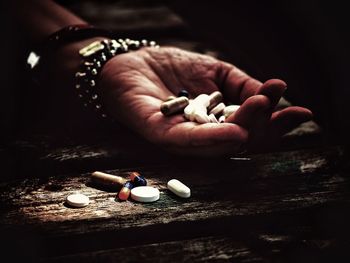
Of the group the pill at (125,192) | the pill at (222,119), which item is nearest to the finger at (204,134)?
the pill at (222,119)

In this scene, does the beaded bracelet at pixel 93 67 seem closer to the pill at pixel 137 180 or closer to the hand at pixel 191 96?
the hand at pixel 191 96

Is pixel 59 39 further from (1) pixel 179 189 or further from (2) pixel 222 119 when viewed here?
(1) pixel 179 189

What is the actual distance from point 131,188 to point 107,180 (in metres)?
0.07

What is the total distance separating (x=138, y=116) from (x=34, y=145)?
13.6 inches

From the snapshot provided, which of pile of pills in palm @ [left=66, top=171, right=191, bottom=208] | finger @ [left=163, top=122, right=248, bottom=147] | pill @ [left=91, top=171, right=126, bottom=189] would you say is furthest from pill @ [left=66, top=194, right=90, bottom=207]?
finger @ [left=163, top=122, right=248, bottom=147]

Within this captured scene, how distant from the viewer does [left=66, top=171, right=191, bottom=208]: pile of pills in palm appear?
1426 millimetres

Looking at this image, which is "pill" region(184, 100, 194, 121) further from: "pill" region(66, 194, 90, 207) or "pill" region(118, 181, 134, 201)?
"pill" region(66, 194, 90, 207)

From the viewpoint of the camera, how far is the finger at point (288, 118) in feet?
5.39

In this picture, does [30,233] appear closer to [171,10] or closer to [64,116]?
[64,116]

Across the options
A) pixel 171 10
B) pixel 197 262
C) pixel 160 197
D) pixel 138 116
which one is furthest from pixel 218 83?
pixel 171 10

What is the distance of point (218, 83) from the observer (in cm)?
203

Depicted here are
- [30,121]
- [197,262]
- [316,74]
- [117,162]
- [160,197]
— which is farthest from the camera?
[316,74]

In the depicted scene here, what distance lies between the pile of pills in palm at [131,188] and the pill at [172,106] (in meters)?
0.23

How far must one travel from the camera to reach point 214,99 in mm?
1889
